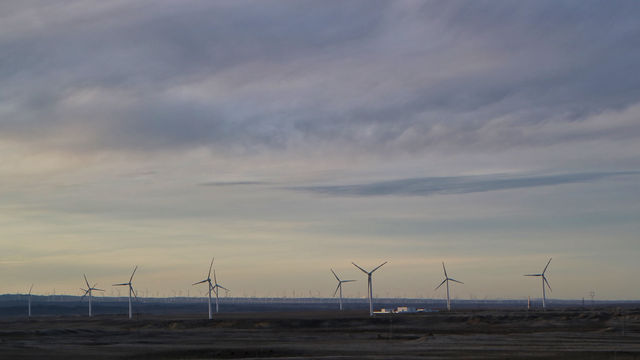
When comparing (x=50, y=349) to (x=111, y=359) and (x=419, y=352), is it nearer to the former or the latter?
(x=111, y=359)

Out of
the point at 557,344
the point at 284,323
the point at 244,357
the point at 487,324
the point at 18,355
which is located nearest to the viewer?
the point at 244,357

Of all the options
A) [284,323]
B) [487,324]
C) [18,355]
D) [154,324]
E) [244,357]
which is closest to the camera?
[244,357]

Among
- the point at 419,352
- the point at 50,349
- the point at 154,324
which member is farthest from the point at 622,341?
the point at 154,324

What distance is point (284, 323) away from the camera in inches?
6004

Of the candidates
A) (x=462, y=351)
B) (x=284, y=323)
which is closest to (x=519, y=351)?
(x=462, y=351)

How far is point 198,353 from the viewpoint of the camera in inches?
3073

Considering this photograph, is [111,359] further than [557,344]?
No

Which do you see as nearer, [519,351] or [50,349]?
[519,351]

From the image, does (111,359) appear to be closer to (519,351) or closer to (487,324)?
(519,351)

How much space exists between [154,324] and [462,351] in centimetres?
10084

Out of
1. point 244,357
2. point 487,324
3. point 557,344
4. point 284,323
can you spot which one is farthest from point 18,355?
point 487,324

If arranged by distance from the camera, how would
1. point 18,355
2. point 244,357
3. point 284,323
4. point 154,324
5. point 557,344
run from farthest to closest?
point 154,324, point 284,323, point 557,344, point 18,355, point 244,357

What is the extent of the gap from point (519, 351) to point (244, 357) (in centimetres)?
2538

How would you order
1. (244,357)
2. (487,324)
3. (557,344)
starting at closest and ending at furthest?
(244,357)
(557,344)
(487,324)
